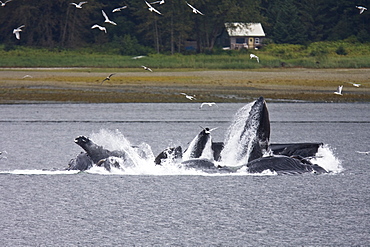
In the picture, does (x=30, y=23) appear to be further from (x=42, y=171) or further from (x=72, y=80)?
(x=42, y=171)

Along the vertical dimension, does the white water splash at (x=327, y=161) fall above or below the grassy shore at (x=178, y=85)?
above

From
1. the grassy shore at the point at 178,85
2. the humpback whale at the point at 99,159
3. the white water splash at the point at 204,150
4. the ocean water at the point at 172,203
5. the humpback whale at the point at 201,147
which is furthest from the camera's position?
the grassy shore at the point at 178,85

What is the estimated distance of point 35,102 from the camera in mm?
48781

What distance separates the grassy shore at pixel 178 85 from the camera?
51.0 m

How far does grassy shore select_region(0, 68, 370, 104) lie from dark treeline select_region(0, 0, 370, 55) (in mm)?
21244

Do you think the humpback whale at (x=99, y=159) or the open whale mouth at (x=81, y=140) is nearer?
the open whale mouth at (x=81, y=140)

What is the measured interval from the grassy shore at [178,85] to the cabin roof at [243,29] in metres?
25.9

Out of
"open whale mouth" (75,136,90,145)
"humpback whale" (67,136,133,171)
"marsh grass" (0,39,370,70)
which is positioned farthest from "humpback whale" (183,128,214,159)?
"marsh grass" (0,39,370,70)

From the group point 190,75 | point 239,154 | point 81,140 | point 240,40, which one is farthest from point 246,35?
point 81,140

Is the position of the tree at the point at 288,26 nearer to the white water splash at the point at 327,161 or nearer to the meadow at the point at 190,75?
the meadow at the point at 190,75

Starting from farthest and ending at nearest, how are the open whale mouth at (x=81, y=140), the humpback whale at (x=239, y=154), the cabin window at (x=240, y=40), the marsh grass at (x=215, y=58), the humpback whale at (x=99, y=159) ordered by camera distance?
the cabin window at (x=240, y=40), the marsh grass at (x=215, y=58), the humpback whale at (x=99, y=159), the humpback whale at (x=239, y=154), the open whale mouth at (x=81, y=140)

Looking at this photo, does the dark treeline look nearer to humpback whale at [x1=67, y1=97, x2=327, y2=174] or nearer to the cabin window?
the cabin window

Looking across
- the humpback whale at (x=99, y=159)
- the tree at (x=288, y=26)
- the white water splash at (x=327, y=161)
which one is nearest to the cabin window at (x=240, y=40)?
the tree at (x=288, y=26)

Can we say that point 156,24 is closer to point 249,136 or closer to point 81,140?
point 249,136
